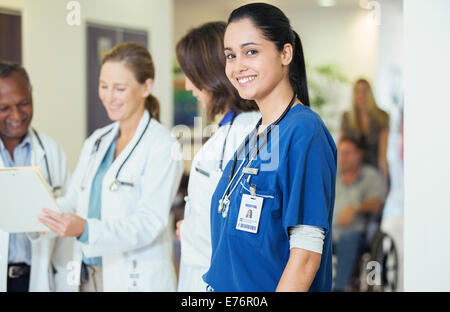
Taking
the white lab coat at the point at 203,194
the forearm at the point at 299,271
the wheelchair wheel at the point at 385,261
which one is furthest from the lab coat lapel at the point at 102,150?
the wheelchair wheel at the point at 385,261

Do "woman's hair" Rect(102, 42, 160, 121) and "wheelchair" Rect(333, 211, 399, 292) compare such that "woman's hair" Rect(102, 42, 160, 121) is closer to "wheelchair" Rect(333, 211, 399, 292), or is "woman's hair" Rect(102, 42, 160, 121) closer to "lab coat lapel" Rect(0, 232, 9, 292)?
"lab coat lapel" Rect(0, 232, 9, 292)

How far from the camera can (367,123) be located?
4191mm

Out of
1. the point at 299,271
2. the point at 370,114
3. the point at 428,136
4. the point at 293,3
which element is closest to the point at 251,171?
the point at 299,271

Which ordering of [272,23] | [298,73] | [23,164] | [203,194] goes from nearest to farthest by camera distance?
[272,23], [298,73], [203,194], [23,164]

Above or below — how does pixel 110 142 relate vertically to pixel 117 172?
above

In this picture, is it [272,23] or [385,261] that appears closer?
[272,23]

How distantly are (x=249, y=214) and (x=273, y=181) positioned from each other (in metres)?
0.11

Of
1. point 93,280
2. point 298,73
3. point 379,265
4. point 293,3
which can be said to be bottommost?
point 379,265

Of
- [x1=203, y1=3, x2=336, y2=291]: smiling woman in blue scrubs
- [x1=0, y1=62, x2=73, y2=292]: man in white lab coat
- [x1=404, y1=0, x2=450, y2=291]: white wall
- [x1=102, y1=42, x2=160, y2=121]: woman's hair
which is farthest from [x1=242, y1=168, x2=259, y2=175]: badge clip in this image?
[x1=0, y1=62, x2=73, y2=292]: man in white lab coat

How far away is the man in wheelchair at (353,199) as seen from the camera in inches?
155

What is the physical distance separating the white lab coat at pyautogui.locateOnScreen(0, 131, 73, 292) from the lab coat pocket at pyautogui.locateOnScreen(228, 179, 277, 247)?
125cm

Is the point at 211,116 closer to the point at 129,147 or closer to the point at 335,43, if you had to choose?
the point at 129,147

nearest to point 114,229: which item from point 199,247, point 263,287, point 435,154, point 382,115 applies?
point 199,247
